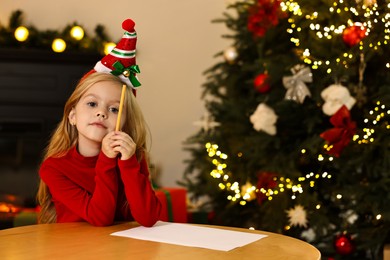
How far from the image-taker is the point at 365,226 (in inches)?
131

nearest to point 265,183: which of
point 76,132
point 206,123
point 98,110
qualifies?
point 206,123

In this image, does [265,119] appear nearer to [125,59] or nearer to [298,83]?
[298,83]

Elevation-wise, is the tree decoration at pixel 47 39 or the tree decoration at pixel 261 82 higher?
the tree decoration at pixel 47 39

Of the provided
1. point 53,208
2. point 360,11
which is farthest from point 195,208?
point 53,208

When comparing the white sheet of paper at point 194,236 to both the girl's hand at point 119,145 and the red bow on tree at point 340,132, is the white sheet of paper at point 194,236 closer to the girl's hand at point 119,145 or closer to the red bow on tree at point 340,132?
the girl's hand at point 119,145

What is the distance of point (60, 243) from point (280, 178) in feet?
6.60

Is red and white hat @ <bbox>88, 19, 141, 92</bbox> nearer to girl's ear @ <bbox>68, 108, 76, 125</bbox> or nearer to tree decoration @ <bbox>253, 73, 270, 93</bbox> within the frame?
girl's ear @ <bbox>68, 108, 76, 125</bbox>

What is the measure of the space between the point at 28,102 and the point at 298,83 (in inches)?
77.0

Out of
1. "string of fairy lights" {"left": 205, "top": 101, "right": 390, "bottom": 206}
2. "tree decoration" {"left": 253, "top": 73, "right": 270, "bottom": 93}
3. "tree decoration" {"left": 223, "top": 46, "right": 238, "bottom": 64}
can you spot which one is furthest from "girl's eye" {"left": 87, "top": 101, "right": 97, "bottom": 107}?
"tree decoration" {"left": 223, "top": 46, "right": 238, "bottom": 64}

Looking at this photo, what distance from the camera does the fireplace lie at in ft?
15.1

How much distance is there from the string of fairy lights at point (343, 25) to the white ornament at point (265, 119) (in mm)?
287

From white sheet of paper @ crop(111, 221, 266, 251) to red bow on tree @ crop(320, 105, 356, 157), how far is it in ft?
5.03

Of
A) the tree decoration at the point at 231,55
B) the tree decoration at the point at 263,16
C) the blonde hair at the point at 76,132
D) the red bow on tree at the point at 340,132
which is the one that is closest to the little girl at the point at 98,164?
the blonde hair at the point at 76,132

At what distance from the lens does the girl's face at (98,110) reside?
191cm
